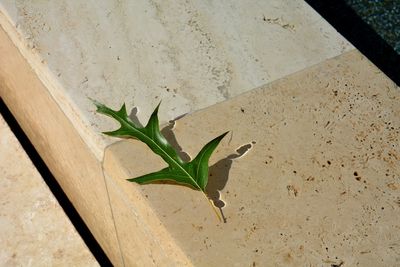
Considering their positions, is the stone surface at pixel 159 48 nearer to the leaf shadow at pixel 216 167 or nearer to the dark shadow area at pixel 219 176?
the leaf shadow at pixel 216 167

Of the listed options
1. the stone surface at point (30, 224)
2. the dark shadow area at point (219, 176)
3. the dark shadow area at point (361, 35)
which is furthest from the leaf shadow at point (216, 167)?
the dark shadow area at point (361, 35)

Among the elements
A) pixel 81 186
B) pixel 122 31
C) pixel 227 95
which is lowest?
pixel 81 186

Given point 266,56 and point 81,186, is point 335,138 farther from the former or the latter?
point 81,186

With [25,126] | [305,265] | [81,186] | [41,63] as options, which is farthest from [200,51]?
[25,126]

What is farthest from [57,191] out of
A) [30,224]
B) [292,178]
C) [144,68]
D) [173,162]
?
[292,178]

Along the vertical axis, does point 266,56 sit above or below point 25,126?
above

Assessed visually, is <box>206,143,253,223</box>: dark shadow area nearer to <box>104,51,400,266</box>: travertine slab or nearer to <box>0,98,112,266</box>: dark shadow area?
<box>104,51,400,266</box>: travertine slab

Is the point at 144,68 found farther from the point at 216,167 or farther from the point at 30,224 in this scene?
the point at 30,224
